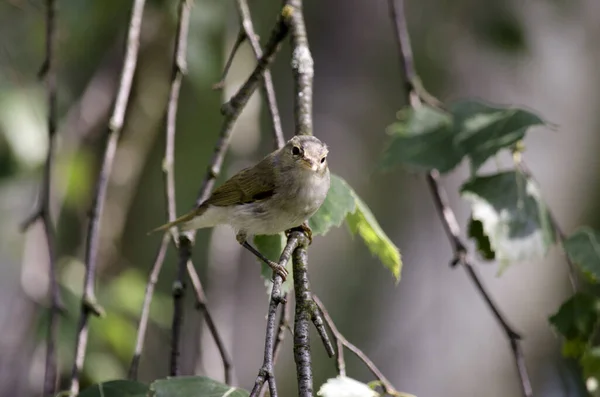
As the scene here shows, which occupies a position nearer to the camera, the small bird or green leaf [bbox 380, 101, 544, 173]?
the small bird

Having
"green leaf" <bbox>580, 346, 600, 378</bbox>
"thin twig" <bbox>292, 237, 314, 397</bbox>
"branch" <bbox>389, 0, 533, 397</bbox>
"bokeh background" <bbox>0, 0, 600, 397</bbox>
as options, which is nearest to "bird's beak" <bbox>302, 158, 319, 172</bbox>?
"thin twig" <bbox>292, 237, 314, 397</bbox>

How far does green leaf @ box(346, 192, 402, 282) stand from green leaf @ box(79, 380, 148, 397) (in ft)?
2.44

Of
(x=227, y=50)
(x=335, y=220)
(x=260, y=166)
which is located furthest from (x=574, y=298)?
(x=227, y=50)

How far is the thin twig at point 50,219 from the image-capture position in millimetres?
2479

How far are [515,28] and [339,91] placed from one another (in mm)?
1082

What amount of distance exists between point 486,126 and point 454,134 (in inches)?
5.2

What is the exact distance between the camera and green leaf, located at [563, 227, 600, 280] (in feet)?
7.77

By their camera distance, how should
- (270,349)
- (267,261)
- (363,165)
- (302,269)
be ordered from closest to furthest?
(270,349) → (302,269) → (267,261) → (363,165)

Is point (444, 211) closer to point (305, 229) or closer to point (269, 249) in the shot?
point (305, 229)

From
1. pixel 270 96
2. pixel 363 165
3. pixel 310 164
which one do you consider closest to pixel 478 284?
pixel 310 164

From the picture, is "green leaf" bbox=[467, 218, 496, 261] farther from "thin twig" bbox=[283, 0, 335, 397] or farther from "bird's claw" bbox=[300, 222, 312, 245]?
"thin twig" bbox=[283, 0, 335, 397]

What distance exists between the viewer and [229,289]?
387 cm

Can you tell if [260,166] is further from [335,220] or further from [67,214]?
[67,214]

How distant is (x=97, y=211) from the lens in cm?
246
